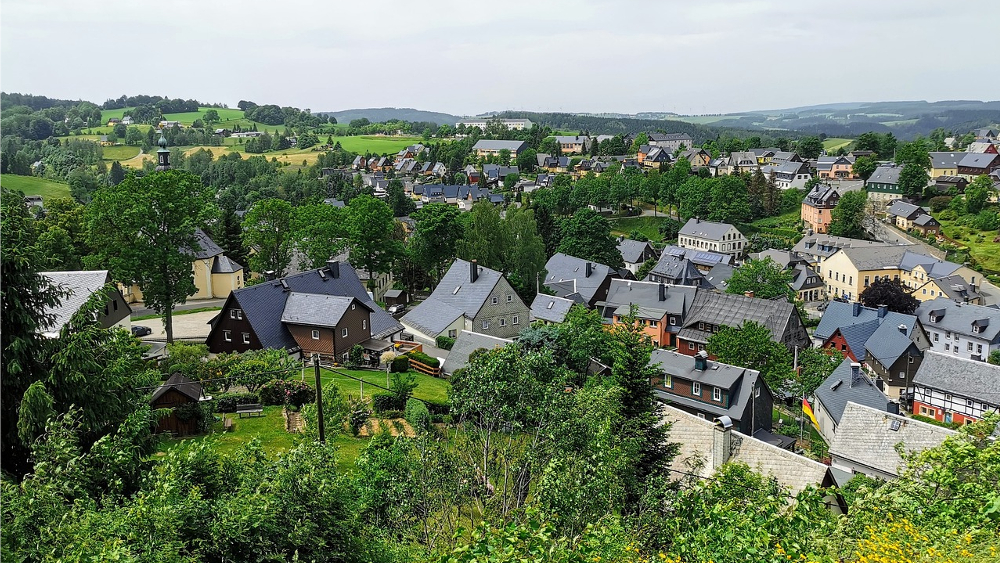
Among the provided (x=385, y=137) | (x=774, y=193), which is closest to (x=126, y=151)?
(x=385, y=137)

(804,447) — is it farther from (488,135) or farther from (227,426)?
(488,135)

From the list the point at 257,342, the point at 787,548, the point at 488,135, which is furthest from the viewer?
the point at 488,135

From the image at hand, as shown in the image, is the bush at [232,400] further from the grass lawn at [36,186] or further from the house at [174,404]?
the grass lawn at [36,186]

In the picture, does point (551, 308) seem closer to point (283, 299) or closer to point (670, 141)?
point (283, 299)

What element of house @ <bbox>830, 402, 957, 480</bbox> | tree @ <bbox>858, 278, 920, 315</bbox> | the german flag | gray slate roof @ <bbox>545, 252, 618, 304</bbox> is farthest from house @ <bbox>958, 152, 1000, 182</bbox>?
house @ <bbox>830, 402, 957, 480</bbox>

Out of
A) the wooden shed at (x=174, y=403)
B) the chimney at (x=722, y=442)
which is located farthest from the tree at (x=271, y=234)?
the chimney at (x=722, y=442)
